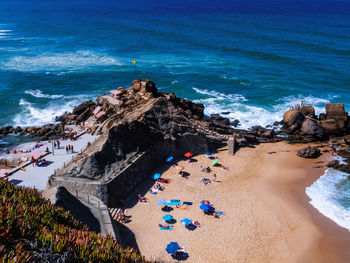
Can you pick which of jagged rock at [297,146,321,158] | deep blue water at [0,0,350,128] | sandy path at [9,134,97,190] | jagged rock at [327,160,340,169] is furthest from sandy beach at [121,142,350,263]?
deep blue water at [0,0,350,128]

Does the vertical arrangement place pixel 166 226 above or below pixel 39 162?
below

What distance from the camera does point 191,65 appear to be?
72750mm

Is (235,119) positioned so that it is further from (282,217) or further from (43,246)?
(43,246)

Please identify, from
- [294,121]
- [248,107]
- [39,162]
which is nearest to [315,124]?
[294,121]

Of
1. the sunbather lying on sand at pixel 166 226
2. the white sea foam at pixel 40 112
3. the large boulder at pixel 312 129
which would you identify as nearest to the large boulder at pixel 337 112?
the large boulder at pixel 312 129

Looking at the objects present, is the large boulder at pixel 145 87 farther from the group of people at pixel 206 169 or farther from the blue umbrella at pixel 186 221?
the blue umbrella at pixel 186 221

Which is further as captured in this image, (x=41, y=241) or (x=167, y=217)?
(x=167, y=217)

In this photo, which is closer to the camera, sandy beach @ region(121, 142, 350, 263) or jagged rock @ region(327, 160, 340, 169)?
sandy beach @ region(121, 142, 350, 263)

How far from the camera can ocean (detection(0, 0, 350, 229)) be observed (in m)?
52.9

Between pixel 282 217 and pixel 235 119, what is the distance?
22.0m

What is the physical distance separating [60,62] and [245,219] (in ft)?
214

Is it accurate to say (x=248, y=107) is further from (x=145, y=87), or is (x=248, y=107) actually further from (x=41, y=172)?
(x=41, y=172)

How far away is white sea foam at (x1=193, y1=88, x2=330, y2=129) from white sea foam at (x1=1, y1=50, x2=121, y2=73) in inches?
1209

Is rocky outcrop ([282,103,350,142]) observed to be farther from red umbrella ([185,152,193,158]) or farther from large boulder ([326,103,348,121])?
red umbrella ([185,152,193,158])
